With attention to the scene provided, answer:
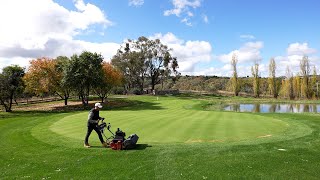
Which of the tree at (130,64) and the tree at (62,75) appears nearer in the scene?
the tree at (62,75)

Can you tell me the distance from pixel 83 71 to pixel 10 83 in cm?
1114

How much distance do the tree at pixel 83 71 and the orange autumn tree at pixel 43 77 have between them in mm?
2240

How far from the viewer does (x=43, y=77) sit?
49.4 m

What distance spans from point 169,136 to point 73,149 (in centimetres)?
509

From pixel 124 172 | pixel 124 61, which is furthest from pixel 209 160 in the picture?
pixel 124 61

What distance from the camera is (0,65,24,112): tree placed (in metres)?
42.7

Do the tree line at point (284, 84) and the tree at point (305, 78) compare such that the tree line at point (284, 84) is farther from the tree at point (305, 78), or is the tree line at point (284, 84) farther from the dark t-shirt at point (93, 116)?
the dark t-shirt at point (93, 116)

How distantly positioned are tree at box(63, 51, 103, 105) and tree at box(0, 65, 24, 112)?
23.4ft

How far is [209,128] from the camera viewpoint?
1800 centimetres

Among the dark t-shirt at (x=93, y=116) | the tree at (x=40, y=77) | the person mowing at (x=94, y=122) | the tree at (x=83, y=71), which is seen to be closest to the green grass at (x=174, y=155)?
the person mowing at (x=94, y=122)

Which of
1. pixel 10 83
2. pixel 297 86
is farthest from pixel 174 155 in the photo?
pixel 297 86

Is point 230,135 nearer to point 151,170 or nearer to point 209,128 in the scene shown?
point 209,128

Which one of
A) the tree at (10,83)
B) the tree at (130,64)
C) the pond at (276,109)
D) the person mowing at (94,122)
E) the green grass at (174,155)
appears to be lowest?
the pond at (276,109)

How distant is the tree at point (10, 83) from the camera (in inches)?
1680
